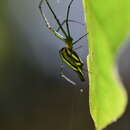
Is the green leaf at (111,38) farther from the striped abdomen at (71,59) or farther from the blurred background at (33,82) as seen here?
the blurred background at (33,82)

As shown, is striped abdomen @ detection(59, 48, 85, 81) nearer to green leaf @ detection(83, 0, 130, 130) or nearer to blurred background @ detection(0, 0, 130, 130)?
green leaf @ detection(83, 0, 130, 130)

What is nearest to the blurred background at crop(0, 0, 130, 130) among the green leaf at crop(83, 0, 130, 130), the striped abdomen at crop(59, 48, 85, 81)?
the striped abdomen at crop(59, 48, 85, 81)

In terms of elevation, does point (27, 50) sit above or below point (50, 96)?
above

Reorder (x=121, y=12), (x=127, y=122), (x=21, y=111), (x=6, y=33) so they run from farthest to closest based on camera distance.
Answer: (x=21, y=111) → (x=6, y=33) → (x=127, y=122) → (x=121, y=12)

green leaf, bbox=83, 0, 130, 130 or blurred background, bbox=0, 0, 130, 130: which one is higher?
green leaf, bbox=83, 0, 130, 130

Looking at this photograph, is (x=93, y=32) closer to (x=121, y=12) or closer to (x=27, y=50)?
(x=121, y=12)

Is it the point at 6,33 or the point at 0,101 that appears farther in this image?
the point at 0,101

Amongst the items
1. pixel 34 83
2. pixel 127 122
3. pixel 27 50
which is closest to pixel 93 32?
pixel 127 122

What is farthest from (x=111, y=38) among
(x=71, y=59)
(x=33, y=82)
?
(x=33, y=82)

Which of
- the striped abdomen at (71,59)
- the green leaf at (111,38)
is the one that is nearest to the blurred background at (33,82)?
the striped abdomen at (71,59)

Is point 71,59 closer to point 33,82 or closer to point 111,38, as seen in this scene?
point 111,38
